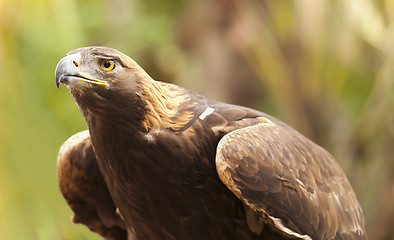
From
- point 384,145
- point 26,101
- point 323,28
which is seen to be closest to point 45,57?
point 26,101

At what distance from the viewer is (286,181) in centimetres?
284

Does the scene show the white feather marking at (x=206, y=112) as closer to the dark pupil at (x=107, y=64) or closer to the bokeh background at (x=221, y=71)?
the dark pupil at (x=107, y=64)

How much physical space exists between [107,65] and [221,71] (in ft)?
20.9

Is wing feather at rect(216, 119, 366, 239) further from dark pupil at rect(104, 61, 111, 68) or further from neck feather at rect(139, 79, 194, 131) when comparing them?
dark pupil at rect(104, 61, 111, 68)

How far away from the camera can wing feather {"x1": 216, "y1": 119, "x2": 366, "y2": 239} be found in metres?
2.71

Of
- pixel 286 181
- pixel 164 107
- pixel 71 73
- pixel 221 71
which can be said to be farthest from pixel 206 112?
pixel 221 71

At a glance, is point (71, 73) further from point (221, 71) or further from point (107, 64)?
point (221, 71)

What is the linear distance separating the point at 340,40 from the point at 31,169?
149 inches

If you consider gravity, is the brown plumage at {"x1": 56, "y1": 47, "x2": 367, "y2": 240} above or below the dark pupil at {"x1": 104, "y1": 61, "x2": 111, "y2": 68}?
below

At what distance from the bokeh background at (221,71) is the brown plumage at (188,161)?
6.44 feet

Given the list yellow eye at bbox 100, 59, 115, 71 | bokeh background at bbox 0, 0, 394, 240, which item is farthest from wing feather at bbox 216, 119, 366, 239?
bokeh background at bbox 0, 0, 394, 240

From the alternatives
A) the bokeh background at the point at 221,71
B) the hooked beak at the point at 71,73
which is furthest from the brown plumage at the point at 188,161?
the bokeh background at the point at 221,71

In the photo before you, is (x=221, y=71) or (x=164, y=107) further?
(x=221, y=71)

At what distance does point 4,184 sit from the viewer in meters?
5.30
